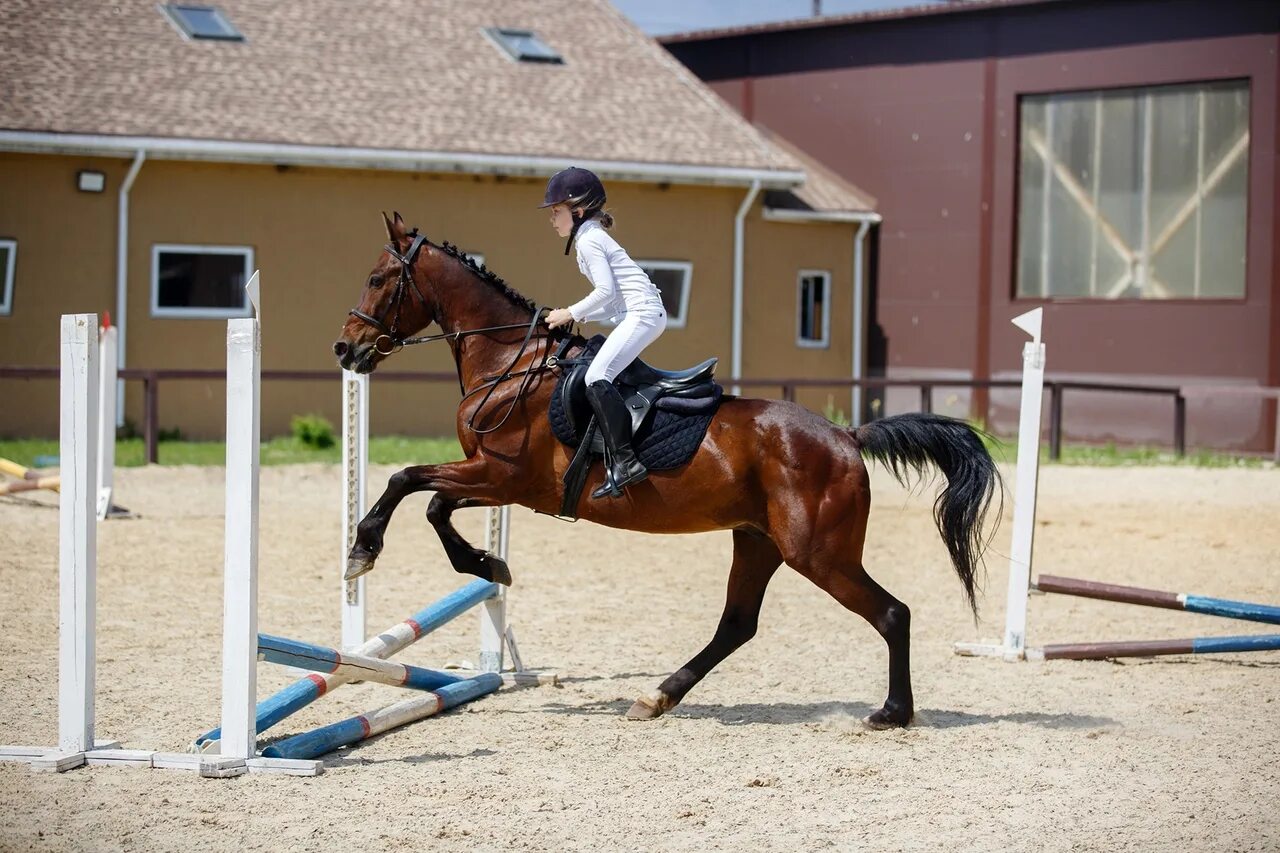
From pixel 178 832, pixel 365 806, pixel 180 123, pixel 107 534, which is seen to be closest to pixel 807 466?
pixel 365 806

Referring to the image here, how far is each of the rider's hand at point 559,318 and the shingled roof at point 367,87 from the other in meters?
11.5

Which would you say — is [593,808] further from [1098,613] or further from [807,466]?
[1098,613]

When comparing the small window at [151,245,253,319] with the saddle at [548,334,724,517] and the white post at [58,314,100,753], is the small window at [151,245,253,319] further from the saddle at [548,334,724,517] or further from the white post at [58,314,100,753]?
the white post at [58,314,100,753]

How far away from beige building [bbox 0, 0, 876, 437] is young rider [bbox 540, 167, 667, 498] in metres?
11.6

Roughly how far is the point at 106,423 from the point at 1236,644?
8.72m

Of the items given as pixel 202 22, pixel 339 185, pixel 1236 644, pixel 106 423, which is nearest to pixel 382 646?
pixel 1236 644

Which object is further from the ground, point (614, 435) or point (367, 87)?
point (367, 87)

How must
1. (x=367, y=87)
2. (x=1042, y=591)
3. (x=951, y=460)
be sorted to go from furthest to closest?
(x=367, y=87)
(x=1042, y=591)
(x=951, y=460)

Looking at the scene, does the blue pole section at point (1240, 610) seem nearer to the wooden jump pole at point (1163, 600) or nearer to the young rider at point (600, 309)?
the wooden jump pole at point (1163, 600)

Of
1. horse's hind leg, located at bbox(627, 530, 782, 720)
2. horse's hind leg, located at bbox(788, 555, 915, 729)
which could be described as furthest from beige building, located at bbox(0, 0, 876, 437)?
horse's hind leg, located at bbox(788, 555, 915, 729)

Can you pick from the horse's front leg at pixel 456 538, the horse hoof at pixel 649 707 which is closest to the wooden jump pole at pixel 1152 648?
the horse hoof at pixel 649 707

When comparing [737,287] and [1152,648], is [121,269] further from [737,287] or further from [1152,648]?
[1152,648]

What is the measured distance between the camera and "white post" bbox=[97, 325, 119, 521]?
11.8m

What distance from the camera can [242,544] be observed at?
214 inches
